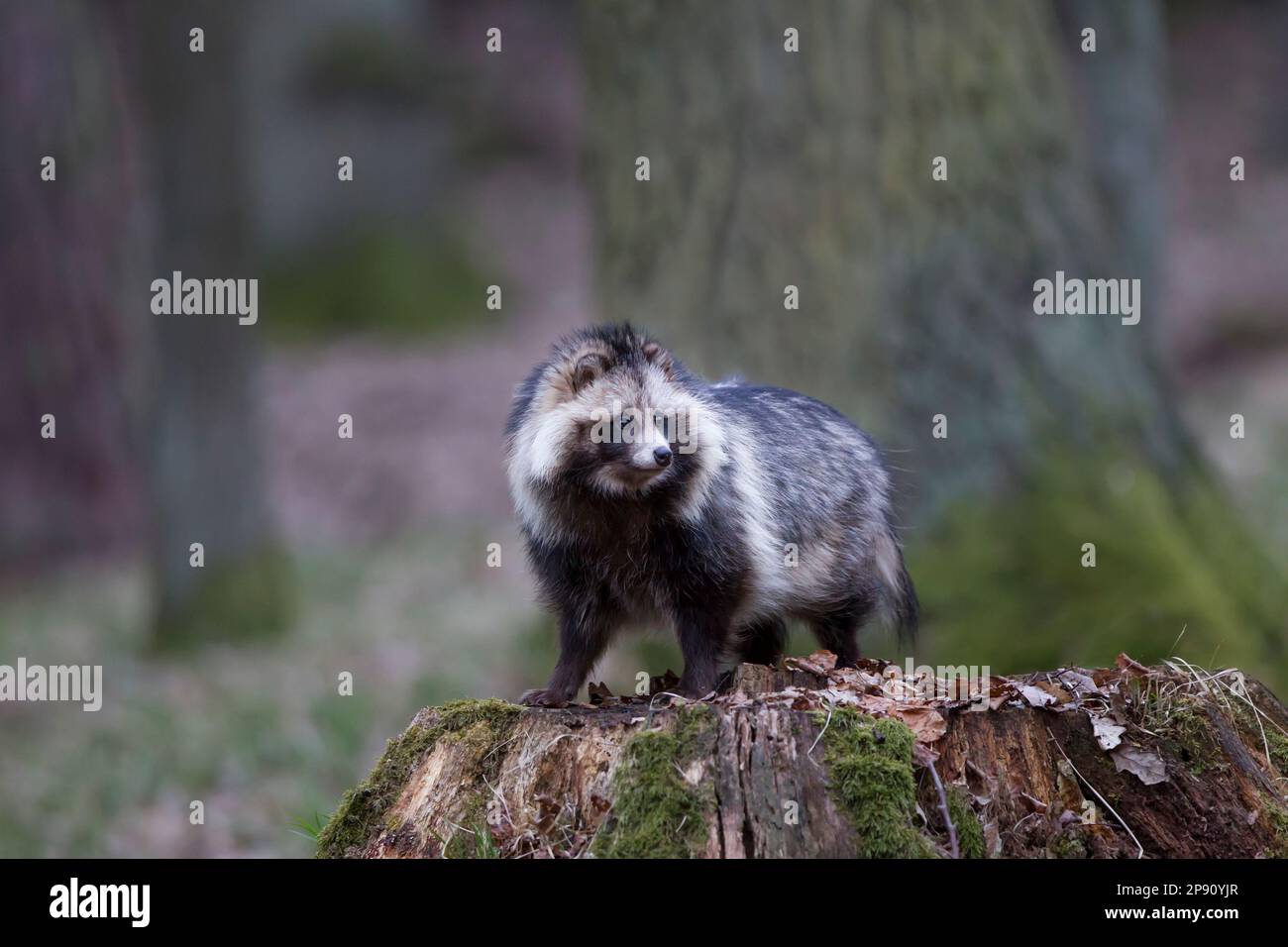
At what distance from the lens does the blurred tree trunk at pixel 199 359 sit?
42.9 feet

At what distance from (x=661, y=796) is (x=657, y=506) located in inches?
53.4

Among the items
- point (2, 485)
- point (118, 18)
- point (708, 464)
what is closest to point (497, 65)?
point (118, 18)

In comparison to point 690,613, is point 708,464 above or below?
above

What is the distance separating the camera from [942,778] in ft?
15.6

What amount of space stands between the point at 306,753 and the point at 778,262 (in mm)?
4519

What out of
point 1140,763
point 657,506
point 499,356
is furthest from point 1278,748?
point 499,356

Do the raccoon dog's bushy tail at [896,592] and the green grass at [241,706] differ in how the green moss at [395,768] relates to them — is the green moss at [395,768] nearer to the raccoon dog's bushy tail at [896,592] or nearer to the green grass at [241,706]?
the green grass at [241,706]

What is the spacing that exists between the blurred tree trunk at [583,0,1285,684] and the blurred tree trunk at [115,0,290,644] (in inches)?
206

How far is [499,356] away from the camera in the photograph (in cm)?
2322

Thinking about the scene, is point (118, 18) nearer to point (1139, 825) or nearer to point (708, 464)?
point (708, 464)

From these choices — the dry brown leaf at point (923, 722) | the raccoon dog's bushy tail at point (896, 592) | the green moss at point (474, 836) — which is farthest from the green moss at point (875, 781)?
the raccoon dog's bushy tail at point (896, 592)

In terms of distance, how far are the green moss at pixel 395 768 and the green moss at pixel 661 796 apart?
0.64 meters

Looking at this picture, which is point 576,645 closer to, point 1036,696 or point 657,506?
point 657,506

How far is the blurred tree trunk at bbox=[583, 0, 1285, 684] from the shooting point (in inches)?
331
